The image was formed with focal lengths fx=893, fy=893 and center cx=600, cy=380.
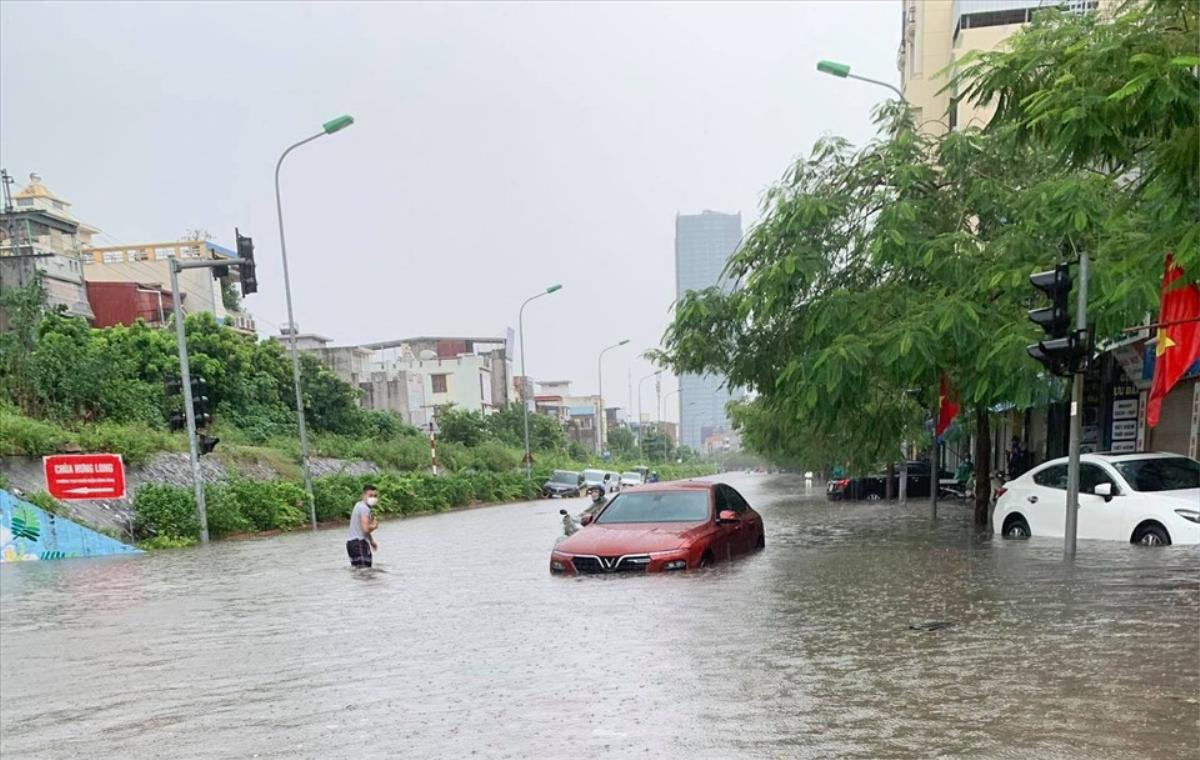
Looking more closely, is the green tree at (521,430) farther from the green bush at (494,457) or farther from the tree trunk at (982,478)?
the tree trunk at (982,478)

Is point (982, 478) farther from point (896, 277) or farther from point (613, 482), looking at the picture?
point (613, 482)

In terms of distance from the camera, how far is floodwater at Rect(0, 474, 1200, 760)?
4789 millimetres

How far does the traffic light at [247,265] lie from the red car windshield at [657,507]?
9.91 metres

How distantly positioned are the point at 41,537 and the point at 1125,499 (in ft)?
66.8

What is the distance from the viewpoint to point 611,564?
10.3m

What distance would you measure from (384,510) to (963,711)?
28.5 m

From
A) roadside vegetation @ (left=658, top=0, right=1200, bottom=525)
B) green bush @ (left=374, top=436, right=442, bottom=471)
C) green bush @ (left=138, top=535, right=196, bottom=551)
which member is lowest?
green bush @ (left=138, top=535, right=196, bottom=551)

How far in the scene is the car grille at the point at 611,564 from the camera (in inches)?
399

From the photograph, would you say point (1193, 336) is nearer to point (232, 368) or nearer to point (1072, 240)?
point (1072, 240)

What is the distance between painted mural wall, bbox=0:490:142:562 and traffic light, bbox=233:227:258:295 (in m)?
6.88

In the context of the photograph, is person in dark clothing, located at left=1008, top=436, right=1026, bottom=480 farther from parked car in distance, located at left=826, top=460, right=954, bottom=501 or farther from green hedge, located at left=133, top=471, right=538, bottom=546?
green hedge, located at left=133, top=471, right=538, bottom=546

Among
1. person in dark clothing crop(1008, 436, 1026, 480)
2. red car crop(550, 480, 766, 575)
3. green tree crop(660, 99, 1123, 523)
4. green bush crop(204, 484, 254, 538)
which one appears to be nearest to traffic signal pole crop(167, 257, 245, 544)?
green bush crop(204, 484, 254, 538)

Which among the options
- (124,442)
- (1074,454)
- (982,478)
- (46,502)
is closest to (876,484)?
(982,478)

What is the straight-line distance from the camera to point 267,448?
33469 millimetres
